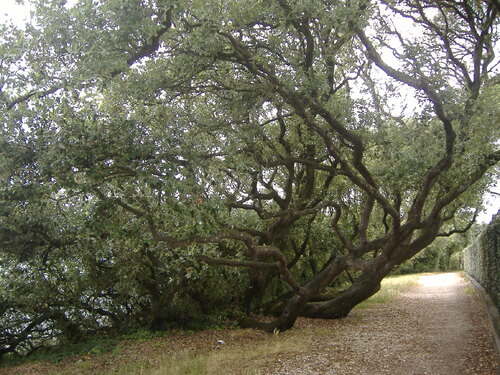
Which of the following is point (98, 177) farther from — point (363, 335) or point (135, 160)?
point (363, 335)

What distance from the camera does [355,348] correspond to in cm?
944

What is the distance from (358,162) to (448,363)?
15.3ft

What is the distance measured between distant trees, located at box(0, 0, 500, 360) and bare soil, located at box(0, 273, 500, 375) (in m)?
1.02

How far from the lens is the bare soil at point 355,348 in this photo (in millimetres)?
7707

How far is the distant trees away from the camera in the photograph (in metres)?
6.39

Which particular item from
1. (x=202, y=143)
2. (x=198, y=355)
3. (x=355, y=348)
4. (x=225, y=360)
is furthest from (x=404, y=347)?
(x=202, y=143)

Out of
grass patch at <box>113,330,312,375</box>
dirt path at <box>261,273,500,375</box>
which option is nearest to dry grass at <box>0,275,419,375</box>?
grass patch at <box>113,330,312,375</box>

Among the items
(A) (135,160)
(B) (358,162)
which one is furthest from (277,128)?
(A) (135,160)

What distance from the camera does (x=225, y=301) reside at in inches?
566

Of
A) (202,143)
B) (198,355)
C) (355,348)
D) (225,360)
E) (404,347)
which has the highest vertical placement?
(202,143)

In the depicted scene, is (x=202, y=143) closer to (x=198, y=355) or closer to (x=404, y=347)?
(x=198, y=355)

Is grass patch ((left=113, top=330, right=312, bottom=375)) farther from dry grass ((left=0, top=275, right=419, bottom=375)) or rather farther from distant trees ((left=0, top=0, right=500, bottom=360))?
distant trees ((left=0, top=0, right=500, bottom=360))

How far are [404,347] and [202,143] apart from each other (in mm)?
5872

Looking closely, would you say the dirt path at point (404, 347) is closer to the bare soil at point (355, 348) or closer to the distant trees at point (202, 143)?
the bare soil at point (355, 348)
